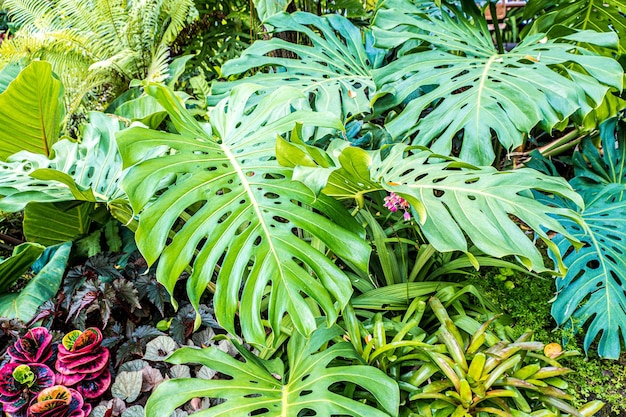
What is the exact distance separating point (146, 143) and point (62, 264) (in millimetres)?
708

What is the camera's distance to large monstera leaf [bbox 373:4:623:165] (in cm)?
118

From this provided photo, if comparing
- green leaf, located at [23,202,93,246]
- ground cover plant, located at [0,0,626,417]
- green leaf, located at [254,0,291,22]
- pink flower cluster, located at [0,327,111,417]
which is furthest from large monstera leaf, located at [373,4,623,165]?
green leaf, located at [23,202,93,246]

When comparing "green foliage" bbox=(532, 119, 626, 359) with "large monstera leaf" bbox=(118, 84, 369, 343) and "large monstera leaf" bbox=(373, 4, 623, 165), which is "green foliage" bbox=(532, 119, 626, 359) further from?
"large monstera leaf" bbox=(118, 84, 369, 343)

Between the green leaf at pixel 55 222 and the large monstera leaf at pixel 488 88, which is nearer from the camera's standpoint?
the large monstera leaf at pixel 488 88

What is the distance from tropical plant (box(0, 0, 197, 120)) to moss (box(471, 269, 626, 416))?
180 cm

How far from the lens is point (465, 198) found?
3.32ft

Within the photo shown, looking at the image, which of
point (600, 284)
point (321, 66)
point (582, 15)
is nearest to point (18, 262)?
point (321, 66)

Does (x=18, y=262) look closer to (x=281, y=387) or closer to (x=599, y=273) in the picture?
(x=281, y=387)

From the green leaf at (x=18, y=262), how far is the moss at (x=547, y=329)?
1.51 m

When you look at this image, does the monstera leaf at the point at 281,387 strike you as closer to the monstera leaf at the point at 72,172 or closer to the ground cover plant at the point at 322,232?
the ground cover plant at the point at 322,232

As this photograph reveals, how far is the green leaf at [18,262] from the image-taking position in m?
1.41

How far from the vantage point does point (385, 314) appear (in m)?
1.49

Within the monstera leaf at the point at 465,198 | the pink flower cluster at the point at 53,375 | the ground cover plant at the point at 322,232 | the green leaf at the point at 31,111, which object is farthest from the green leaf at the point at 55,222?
the monstera leaf at the point at 465,198

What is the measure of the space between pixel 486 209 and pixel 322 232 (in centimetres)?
37
